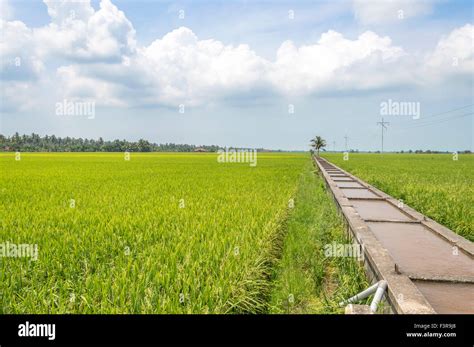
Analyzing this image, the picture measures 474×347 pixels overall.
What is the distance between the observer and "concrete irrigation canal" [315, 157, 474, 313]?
2830 millimetres

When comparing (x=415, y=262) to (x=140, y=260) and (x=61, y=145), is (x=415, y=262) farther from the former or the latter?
(x=61, y=145)

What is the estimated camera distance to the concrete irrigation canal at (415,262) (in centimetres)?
283

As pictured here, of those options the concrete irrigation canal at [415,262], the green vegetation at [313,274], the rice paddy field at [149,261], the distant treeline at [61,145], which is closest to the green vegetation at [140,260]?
the rice paddy field at [149,261]

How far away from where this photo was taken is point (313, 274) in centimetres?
401

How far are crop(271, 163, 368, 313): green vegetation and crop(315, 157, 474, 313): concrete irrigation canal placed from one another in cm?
27

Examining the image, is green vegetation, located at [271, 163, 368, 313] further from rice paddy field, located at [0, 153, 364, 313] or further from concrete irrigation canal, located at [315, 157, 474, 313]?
concrete irrigation canal, located at [315, 157, 474, 313]

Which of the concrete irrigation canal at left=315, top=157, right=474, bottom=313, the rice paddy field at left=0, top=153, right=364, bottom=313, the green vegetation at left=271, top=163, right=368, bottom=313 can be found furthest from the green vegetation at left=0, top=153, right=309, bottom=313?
the concrete irrigation canal at left=315, top=157, right=474, bottom=313

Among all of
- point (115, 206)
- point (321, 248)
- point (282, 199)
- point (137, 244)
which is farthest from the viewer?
point (282, 199)

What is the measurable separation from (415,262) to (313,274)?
1.31 meters

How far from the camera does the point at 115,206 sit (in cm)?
731

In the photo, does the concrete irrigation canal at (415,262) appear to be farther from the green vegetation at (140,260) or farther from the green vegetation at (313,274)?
the green vegetation at (140,260)
